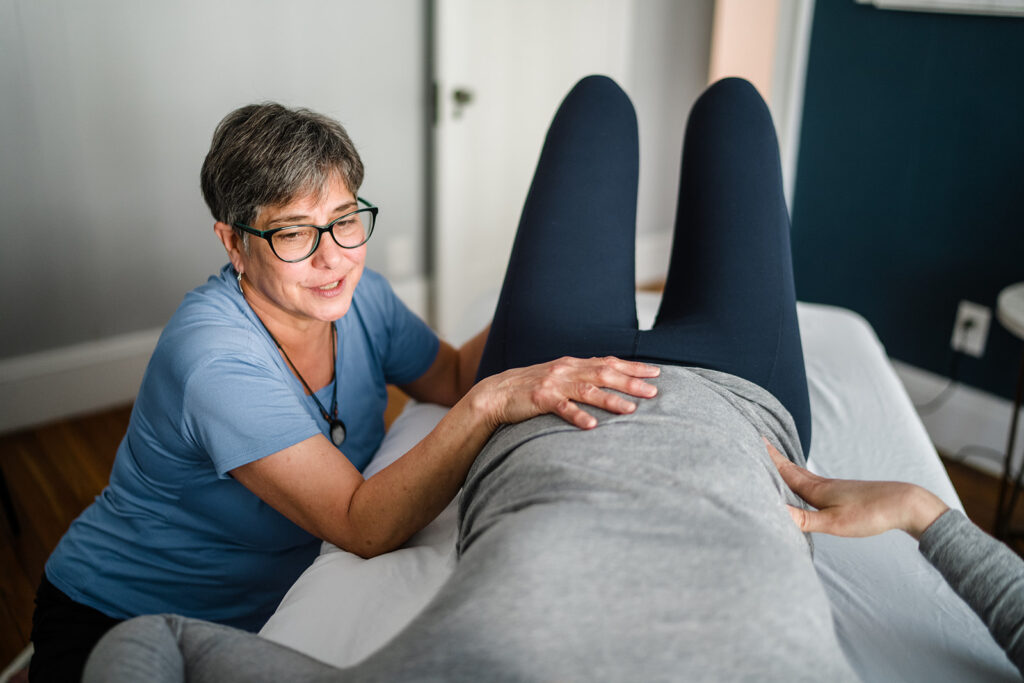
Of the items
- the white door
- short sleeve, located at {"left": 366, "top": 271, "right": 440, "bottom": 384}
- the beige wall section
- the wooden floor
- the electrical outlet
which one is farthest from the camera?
the beige wall section

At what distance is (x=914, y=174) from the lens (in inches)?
94.7

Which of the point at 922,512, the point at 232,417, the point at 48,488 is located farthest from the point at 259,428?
the point at 48,488

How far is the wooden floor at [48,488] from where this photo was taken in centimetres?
172

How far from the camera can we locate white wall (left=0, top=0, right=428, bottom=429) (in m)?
2.12

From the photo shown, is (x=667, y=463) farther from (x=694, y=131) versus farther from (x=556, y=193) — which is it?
(x=694, y=131)

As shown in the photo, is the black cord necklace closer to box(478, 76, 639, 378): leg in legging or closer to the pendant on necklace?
the pendant on necklace

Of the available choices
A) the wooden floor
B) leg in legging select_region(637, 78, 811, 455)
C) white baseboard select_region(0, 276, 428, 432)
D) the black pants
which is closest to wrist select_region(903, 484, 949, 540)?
leg in legging select_region(637, 78, 811, 455)

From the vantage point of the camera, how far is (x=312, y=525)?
108 centimetres

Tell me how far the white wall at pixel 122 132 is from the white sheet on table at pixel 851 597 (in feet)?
4.54

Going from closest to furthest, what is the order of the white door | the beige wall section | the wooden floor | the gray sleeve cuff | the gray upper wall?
the gray sleeve cuff
the wooden floor
the gray upper wall
the white door
the beige wall section

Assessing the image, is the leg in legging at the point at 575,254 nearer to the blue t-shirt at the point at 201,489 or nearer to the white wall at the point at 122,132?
the blue t-shirt at the point at 201,489

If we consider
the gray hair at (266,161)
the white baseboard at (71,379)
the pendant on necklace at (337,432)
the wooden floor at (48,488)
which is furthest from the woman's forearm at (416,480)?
the white baseboard at (71,379)

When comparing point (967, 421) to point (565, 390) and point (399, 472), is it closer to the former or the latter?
point (565, 390)

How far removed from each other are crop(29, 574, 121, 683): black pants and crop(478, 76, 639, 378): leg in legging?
650mm
